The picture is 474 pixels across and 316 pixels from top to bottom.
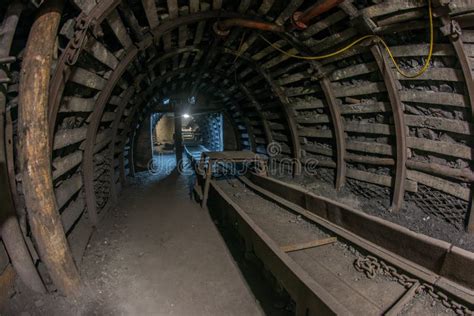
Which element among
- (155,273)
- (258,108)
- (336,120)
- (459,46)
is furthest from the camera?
(258,108)

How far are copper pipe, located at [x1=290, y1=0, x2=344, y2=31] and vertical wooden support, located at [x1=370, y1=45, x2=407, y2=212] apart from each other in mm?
910

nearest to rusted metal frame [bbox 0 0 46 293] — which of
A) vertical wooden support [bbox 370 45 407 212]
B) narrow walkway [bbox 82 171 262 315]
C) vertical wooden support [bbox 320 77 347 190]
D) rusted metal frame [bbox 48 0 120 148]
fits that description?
rusted metal frame [bbox 48 0 120 148]

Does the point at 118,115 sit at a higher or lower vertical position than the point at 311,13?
lower

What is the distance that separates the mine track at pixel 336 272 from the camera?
1766 millimetres

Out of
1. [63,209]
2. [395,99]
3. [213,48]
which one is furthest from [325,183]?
[63,209]

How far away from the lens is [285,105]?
5781 millimetres

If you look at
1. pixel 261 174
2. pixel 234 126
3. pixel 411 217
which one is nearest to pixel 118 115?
pixel 261 174

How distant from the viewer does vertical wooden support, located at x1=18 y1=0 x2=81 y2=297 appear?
6.17ft

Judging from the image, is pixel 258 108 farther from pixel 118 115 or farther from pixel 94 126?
pixel 94 126

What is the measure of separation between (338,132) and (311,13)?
2.26 meters

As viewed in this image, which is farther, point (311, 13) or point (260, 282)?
point (311, 13)

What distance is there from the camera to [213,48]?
15.9ft

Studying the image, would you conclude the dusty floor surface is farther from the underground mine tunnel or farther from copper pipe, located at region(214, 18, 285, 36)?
copper pipe, located at region(214, 18, 285, 36)

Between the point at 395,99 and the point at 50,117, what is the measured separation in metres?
4.13
